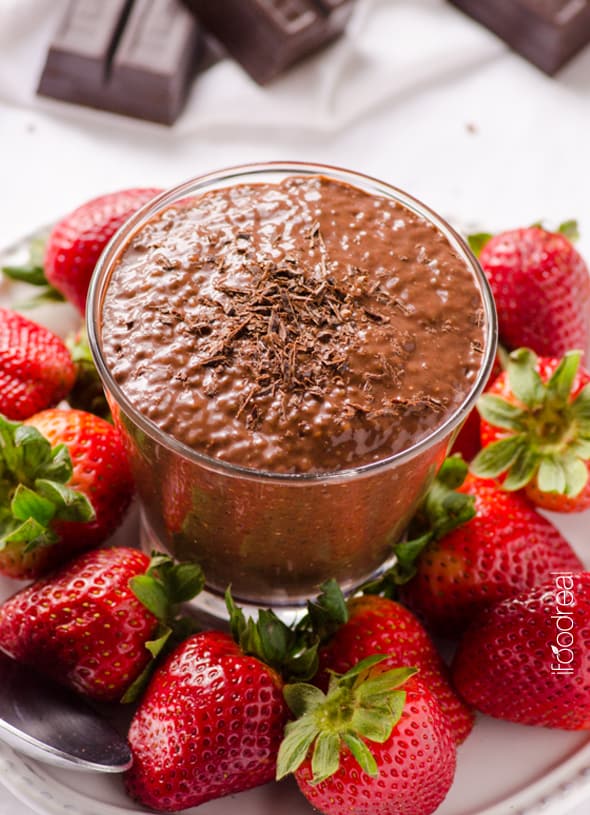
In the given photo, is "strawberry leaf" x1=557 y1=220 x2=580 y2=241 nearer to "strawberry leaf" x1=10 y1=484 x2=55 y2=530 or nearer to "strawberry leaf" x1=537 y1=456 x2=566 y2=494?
"strawberry leaf" x1=537 y1=456 x2=566 y2=494

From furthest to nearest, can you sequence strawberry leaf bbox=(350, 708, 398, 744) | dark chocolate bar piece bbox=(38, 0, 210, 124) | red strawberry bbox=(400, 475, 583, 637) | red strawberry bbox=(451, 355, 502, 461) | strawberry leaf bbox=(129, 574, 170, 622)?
1. dark chocolate bar piece bbox=(38, 0, 210, 124)
2. red strawberry bbox=(451, 355, 502, 461)
3. red strawberry bbox=(400, 475, 583, 637)
4. strawberry leaf bbox=(129, 574, 170, 622)
5. strawberry leaf bbox=(350, 708, 398, 744)

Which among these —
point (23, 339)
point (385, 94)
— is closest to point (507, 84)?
point (385, 94)

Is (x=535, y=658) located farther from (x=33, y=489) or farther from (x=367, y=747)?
(x=33, y=489)

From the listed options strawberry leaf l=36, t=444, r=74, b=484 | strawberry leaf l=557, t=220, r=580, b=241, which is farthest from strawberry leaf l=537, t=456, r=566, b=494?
strawberry leaf l=36, t=444, r=74, b=484

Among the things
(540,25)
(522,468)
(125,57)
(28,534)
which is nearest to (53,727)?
(28,534)

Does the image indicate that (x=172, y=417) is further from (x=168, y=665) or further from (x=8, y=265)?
(x=8, y=265)

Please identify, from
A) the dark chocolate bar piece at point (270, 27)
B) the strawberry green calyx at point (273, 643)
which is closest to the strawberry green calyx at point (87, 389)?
the strawberry green calyx at point (273, 643)
